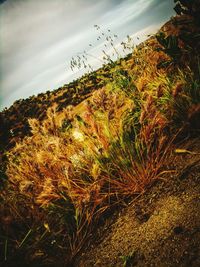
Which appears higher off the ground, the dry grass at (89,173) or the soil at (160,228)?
the dry grass at (89,173)

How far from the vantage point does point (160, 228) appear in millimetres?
1747

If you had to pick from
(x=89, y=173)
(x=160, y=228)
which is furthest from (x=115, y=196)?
(x=160, y=228)

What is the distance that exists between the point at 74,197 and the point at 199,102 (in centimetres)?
161

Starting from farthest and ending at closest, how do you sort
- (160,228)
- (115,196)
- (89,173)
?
(89,173), (115,196), (160,228)

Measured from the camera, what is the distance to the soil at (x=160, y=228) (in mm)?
1539

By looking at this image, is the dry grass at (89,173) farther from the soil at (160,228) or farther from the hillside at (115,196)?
the soil at (160,228)

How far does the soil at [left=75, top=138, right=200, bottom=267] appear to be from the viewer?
1539 mm

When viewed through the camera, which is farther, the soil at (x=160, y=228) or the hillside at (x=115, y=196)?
the hillside at (x=115, y=196)

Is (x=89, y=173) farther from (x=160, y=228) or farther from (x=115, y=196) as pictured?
(x=160, y=228)

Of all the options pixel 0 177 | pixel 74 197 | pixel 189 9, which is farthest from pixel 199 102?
pixel 0 177

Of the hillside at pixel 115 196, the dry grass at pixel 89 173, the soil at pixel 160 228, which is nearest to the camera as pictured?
the soil at pixel 160 228

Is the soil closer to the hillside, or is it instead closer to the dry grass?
the hillside

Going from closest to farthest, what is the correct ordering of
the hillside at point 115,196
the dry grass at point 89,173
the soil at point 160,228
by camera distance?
the soil at point 160,228, the hillside at point 115,196, the dry grass at point 89,173

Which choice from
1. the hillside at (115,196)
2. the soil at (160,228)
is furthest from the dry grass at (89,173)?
the soil at (160,228)
